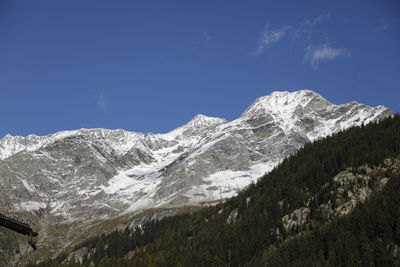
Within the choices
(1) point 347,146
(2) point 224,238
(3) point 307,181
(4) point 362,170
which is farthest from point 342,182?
(2) point 224,238

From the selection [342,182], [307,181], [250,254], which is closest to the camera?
[250,254]

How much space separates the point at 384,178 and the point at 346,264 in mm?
43105

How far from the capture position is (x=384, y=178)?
159 meters

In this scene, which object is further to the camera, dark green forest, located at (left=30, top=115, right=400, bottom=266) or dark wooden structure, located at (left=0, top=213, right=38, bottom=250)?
dark green forest, located at (left=30, top=115, right=400, bottom=266)

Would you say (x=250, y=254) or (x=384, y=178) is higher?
(x=384, y=178)

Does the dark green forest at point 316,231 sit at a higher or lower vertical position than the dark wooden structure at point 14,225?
higher

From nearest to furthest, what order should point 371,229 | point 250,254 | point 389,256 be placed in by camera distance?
1. point 389,256
2. point 371,229
3. point 250,254

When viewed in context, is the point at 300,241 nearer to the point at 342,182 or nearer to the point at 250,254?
the point at 250,254

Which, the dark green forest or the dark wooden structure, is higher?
the dark green forest

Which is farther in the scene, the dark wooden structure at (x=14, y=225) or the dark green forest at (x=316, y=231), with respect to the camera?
the dark green forest at (x=316, y=231)

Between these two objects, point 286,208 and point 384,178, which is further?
point 286,208

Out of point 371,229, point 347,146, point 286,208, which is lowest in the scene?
point 371,229

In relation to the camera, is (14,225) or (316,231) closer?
(14,225)

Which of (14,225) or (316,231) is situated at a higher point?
(316,231)
